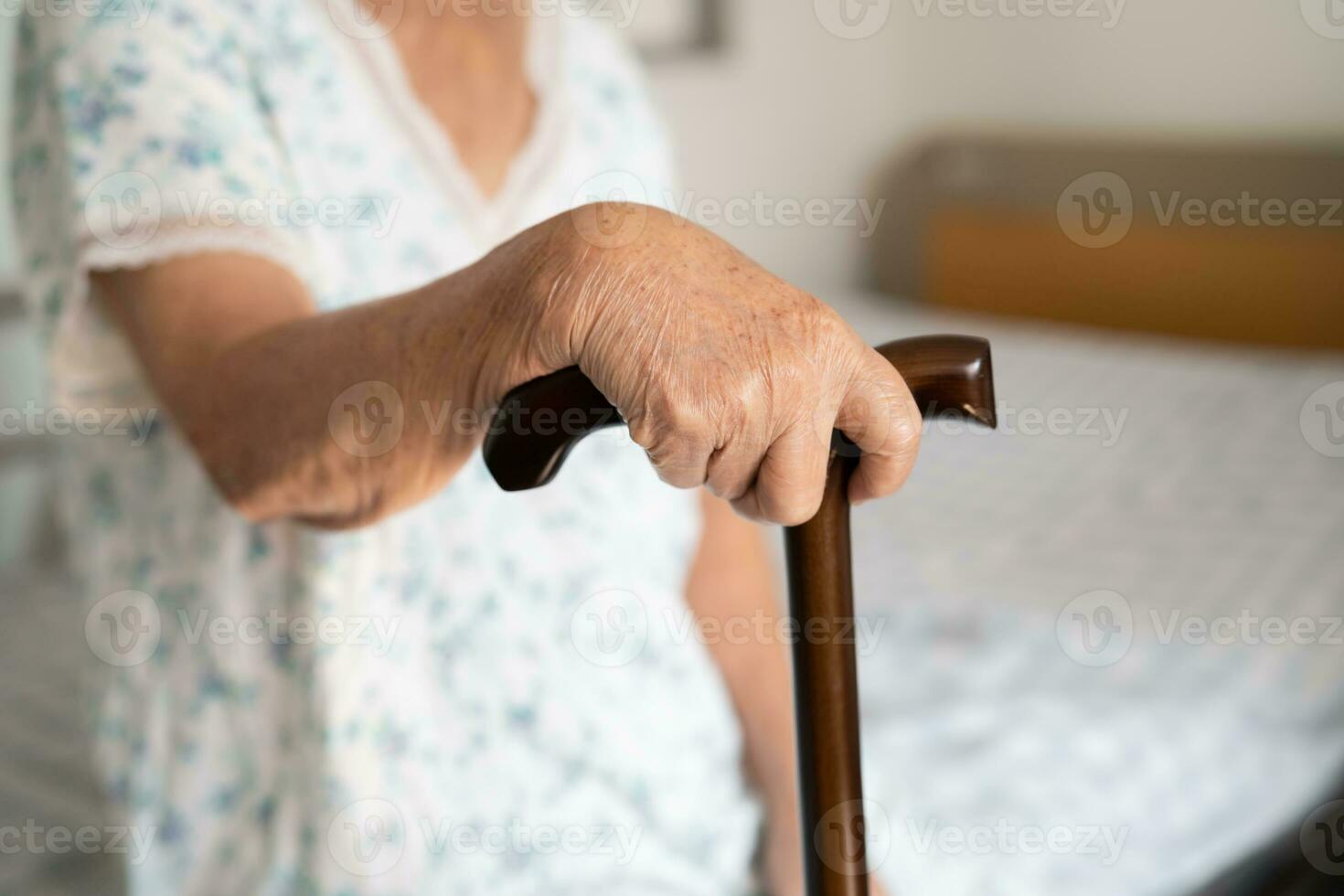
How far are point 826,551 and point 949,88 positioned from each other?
2.97 meters

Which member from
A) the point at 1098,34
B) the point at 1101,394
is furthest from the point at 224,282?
the point at 1098,34

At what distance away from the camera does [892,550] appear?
5.53 feet

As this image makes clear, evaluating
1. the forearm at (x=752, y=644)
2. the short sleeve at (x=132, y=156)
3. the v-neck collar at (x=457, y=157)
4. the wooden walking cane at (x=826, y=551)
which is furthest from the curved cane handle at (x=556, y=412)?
the forearm at (x=752, y=644)

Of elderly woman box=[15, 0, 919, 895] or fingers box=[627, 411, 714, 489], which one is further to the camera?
elderly woman box=[15, 0, 919, 895]

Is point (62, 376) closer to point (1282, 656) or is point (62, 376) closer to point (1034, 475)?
point (1282, 656)

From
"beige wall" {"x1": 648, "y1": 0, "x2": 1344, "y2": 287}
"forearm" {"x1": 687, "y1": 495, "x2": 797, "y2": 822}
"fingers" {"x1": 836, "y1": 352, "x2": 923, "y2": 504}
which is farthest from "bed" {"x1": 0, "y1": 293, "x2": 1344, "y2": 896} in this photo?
"beige wall" {"x1": 648, "y1": 0, "x2": 1344, "y2": 287}

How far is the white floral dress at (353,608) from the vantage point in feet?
2.47

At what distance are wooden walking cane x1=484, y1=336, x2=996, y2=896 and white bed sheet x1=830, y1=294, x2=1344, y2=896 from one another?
0.42 m

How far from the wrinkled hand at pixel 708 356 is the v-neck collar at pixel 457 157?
1.18 ft

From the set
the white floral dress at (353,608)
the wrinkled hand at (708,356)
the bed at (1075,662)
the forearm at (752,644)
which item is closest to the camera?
the wrinkled hand at (708,356)

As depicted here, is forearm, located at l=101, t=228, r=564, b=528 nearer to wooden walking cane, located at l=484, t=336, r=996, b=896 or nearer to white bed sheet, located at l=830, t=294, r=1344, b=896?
wooden walking cane, located at l=484, t=336, r=996, b=896

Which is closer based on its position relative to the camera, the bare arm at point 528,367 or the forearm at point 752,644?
the bare arm at point 528,367

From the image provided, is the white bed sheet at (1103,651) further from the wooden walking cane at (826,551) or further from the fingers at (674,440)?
the fingers at (674,440)

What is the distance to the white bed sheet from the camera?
1.16m
